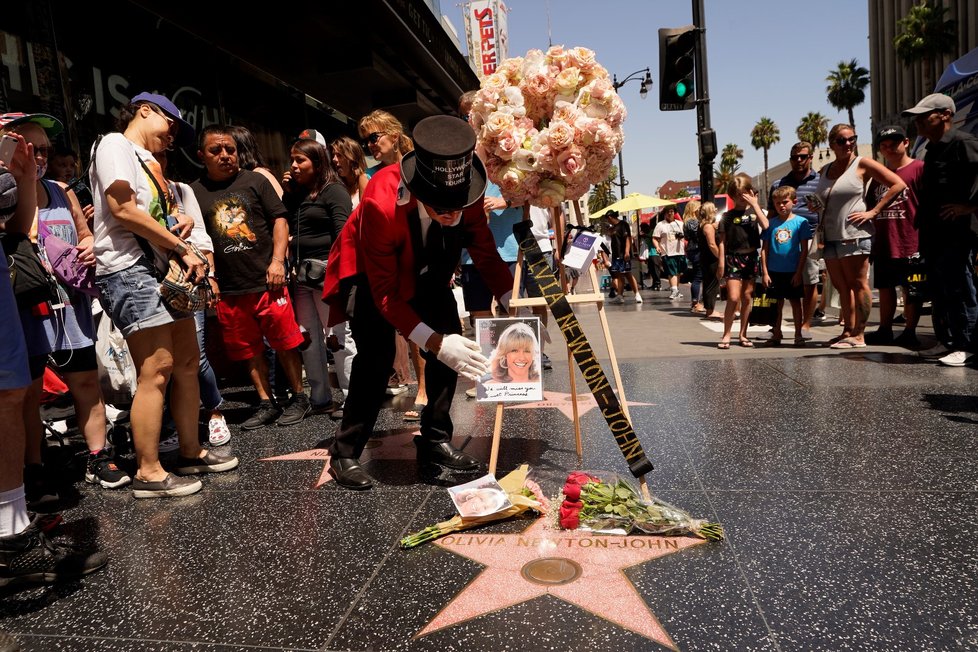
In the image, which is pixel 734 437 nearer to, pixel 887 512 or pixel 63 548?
pixel 887 512

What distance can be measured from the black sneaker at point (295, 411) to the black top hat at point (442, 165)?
8.15ft

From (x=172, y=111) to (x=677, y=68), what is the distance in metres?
6.92

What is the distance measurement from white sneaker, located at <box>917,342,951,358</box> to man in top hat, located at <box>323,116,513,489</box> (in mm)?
4265

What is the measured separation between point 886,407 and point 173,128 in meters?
4.38

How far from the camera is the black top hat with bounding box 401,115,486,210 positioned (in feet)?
7.87

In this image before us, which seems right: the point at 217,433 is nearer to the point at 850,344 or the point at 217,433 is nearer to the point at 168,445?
the point at 168,445

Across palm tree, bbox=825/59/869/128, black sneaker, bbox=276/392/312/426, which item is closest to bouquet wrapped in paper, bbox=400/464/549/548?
black sneaker, bbox=276/392/312/426

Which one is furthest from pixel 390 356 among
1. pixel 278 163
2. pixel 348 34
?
pixel 278 163

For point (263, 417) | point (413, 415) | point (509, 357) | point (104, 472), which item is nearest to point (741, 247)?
point (413, 415)

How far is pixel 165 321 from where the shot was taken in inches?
116

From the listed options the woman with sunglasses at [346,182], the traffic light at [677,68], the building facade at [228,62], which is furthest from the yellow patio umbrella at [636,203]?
the woman with sunglasses at [346,182]

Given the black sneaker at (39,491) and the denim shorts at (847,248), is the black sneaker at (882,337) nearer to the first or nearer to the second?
the denim shorts at (847,248)

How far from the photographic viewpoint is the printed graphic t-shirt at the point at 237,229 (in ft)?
13.7

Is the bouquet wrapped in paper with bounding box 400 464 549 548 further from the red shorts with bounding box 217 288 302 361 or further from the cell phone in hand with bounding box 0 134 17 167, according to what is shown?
the red shorts with bounding box 217 288 302 361
